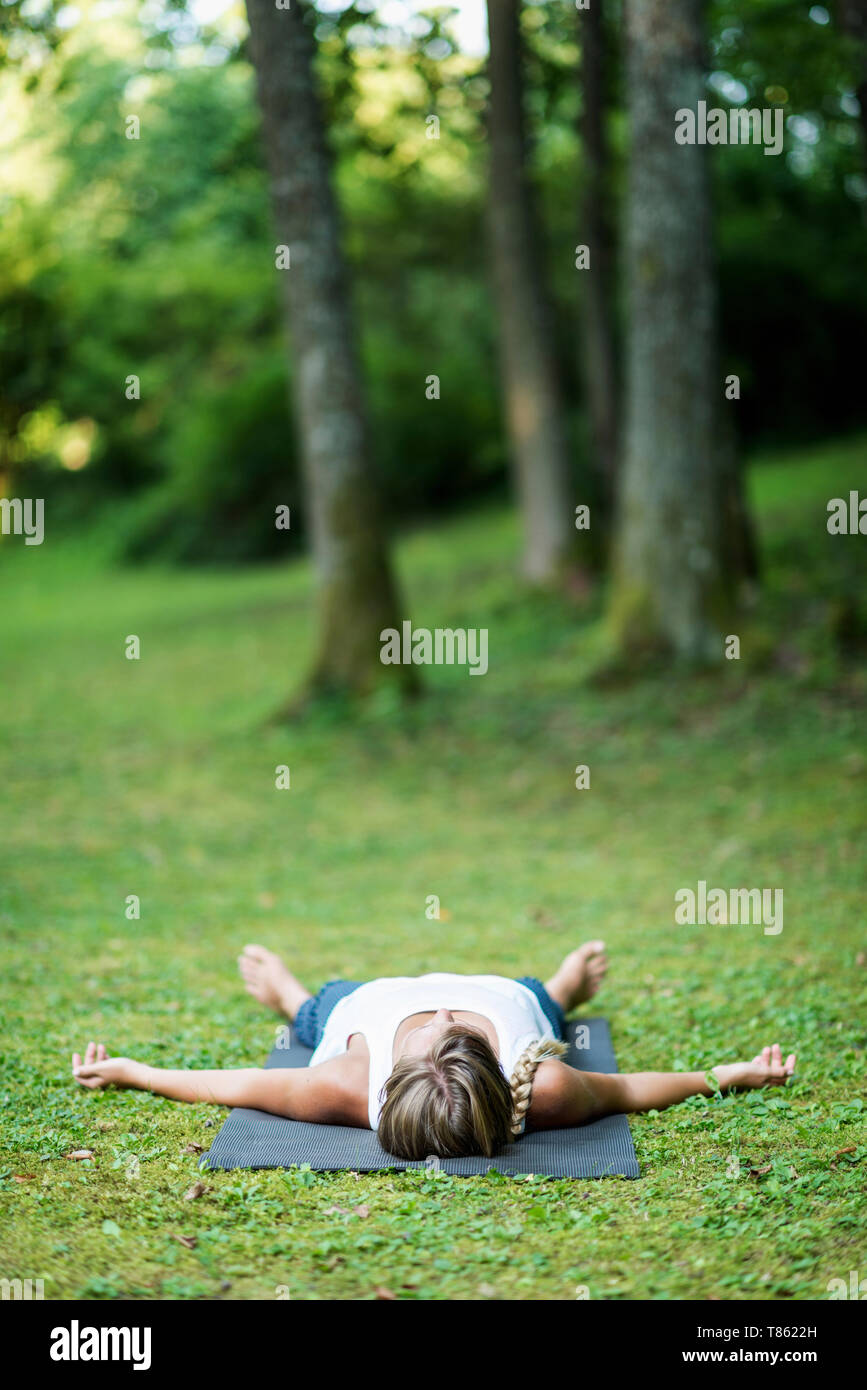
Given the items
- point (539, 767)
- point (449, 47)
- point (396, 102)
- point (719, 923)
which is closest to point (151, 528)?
point (396, 102)

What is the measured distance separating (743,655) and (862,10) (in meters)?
4.70

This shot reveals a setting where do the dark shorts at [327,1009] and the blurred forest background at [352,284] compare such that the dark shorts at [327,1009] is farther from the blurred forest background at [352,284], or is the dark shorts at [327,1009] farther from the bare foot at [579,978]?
the blurred forest background at [352,284]

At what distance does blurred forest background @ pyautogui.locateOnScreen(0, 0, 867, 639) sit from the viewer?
1697 cm

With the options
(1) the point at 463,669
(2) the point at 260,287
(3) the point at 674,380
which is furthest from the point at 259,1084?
(2) the point at 260,287

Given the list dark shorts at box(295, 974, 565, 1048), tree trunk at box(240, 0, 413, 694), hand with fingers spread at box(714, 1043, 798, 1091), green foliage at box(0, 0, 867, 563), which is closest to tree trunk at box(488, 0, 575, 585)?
green foliage at box(0, 0, 867, 563)

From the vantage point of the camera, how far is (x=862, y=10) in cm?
931

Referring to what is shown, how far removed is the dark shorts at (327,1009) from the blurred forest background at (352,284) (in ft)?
37.5

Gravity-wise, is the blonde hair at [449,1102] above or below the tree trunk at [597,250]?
below

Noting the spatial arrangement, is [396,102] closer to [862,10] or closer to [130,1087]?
[862,10]

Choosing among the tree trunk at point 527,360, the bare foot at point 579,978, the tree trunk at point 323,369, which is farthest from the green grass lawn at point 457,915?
the tree trunk at point 527,360

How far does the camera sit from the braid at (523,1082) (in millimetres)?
3926

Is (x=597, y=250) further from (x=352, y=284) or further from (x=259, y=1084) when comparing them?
(x=259, y=1084)

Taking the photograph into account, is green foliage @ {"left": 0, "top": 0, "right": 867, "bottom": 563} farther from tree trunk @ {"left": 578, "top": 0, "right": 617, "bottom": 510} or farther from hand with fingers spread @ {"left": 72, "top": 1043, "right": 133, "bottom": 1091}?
hand with fingers spread @ {"left": 72, "top": 1043, "right": 133, "bottom": 1091}

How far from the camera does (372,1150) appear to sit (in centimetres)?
391
